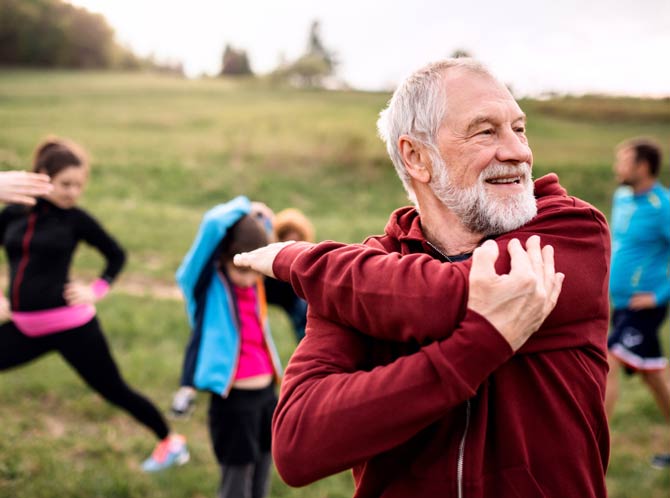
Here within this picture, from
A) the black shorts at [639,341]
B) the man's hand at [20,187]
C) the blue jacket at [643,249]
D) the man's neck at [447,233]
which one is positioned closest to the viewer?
the man's neck at [447,233]

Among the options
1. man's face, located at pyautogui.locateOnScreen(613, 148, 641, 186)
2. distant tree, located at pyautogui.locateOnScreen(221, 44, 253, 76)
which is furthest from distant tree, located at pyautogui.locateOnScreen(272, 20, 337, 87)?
man's face, located at pyautogui.locateOnScreen(613, 148, 641, 186)

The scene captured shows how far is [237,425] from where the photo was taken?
11.3ft

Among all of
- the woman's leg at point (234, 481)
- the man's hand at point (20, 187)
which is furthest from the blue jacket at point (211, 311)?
the man's hand at point (20, 187)

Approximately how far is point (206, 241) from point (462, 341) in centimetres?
238

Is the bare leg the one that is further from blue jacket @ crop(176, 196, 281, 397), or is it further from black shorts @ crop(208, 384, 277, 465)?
blue jacket @ crop(176, 196, 281, 397)

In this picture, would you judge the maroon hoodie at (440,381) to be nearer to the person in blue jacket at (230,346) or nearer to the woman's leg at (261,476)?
the person in blue jacket at (230,346)

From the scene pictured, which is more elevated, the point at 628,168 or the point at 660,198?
the point at 628,168

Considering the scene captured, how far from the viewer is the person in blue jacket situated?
344 centimetres

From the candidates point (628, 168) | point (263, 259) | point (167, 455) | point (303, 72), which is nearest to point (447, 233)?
point (263, 259)

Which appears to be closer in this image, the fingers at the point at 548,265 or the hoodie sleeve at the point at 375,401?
the hoodie sleeve at the point at 375,401

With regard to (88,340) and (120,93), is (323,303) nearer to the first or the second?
(88,340)

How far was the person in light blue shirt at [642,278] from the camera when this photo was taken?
5094mm

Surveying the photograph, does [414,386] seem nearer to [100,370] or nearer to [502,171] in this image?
[502,171]

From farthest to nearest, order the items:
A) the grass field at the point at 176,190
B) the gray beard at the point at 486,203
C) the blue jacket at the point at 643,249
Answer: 1. the blue jacket at the point at 643,249
2. the grass field at the point at 176,190
3. the gray beard at the point at 486,203
